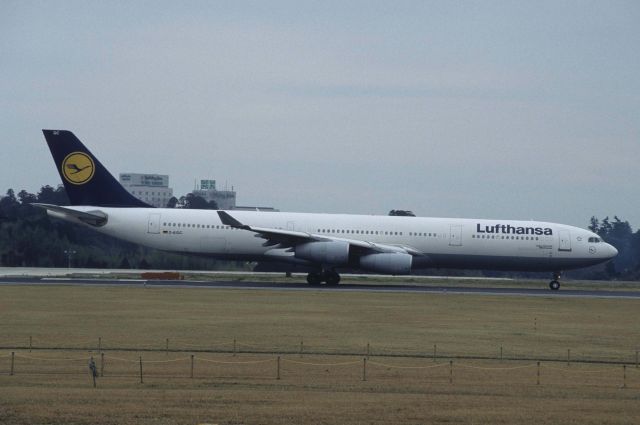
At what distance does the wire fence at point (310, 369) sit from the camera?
24.0 m

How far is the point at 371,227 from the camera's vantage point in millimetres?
58062

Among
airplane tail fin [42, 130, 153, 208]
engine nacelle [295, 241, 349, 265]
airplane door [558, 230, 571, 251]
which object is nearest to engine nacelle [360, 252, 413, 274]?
engine nacelle [295, 241, 349, 265]

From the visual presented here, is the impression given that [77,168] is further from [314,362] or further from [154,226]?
[314,362]

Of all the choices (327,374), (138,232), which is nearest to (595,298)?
(138,232)

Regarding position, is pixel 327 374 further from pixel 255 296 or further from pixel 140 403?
pixel 255 296

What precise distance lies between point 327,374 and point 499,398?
4.83 metres

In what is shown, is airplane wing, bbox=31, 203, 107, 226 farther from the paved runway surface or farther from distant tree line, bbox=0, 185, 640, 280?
distant tree line, bbox=0, 185, 640, 280

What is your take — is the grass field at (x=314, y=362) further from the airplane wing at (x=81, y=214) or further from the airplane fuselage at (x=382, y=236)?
the airplane fuselage at (x=382, y=236)

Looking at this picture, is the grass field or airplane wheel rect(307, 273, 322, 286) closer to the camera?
the grass field

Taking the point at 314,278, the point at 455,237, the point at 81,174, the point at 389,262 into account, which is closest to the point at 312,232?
the point at 314,278

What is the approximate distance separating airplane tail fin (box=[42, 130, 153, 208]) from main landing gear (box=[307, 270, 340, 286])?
12.4 metres

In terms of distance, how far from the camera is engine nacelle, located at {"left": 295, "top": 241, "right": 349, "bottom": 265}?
5434 cm

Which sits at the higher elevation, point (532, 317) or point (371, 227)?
point (371, 227)

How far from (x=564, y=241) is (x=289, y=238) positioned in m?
16.9
